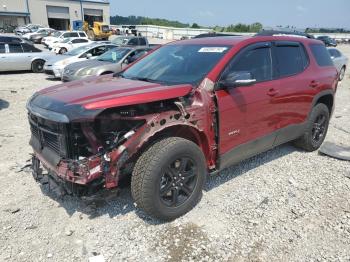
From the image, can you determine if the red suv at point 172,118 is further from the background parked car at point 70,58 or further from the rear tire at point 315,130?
the background parked car at point 70,58

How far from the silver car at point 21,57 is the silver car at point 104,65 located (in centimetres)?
456

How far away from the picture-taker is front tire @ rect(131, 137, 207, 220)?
3213 millimetres

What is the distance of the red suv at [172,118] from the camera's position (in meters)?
3.08

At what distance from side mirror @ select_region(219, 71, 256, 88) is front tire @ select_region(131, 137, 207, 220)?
799mm

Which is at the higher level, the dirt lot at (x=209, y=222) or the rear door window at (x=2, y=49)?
the rear door window at (x=2, y=49)

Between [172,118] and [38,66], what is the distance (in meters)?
14.2

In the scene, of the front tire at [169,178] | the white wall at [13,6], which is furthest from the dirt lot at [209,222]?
the white wall at [13,6]

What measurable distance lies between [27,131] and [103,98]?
417 centimetres

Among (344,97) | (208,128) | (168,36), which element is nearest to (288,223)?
(208,128)

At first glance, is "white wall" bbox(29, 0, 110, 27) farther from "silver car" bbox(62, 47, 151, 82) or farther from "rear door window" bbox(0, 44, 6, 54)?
"silver car" bbox(62, 47, 151, 82)

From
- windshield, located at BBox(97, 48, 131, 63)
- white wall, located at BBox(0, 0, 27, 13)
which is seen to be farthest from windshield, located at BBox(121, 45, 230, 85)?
white wall, located at BBox(0, 0, 27, 13)

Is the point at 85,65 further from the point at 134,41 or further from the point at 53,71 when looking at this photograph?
the point at 134,41

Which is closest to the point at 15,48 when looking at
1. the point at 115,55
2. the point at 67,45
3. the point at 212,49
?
the point at 115,55

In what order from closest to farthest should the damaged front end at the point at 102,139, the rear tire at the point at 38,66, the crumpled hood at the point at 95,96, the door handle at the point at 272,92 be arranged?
the crumpled hood at the point at 95,96, the damaged front end at the point at 102,139, the door handle at the point at 272,92, the rear tire at the point at 38,66
